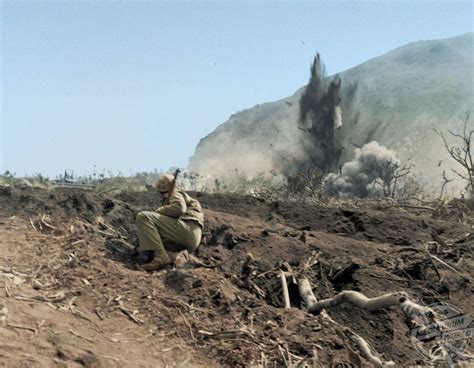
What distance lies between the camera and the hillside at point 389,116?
49.8m

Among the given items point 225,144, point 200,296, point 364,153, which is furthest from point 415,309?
point 225,144

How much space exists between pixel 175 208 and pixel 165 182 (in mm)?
362

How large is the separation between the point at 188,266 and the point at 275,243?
124 cm

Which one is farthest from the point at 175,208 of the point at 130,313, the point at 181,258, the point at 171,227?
the point at 130,313

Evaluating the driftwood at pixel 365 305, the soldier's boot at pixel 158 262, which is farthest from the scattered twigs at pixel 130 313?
the driftwood at pixel 365 305

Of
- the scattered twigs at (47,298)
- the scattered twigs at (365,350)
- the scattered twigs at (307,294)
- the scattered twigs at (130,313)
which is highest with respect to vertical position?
the scattered twigs at (47,298)

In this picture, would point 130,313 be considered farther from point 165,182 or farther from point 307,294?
point 165,182

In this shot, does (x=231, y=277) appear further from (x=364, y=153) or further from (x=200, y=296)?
(x=364, y=153)

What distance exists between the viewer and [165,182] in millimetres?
7793

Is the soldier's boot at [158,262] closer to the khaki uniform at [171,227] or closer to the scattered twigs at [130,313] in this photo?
the khaki uniform at [171,227]

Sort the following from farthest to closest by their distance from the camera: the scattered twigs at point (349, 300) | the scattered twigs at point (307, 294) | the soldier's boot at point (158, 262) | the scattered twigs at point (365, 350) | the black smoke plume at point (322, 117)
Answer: the black smoke plume at point (322, 117) → the soldier's boot at point (158, 262) → the scattered twigs at point (307, 294) → the scattered twigs at point (349, 300) → the scattered twigs at point (365, 350)

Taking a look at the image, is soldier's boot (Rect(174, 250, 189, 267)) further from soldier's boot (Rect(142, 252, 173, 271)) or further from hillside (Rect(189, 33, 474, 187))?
hillside (Rect(189, 33, 474, 187))

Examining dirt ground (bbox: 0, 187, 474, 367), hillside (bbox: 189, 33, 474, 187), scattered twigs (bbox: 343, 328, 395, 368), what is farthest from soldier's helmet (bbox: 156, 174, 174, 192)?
hillside (bbox: 189, 33, 474, 187)

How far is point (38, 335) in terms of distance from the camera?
15.2 feet
